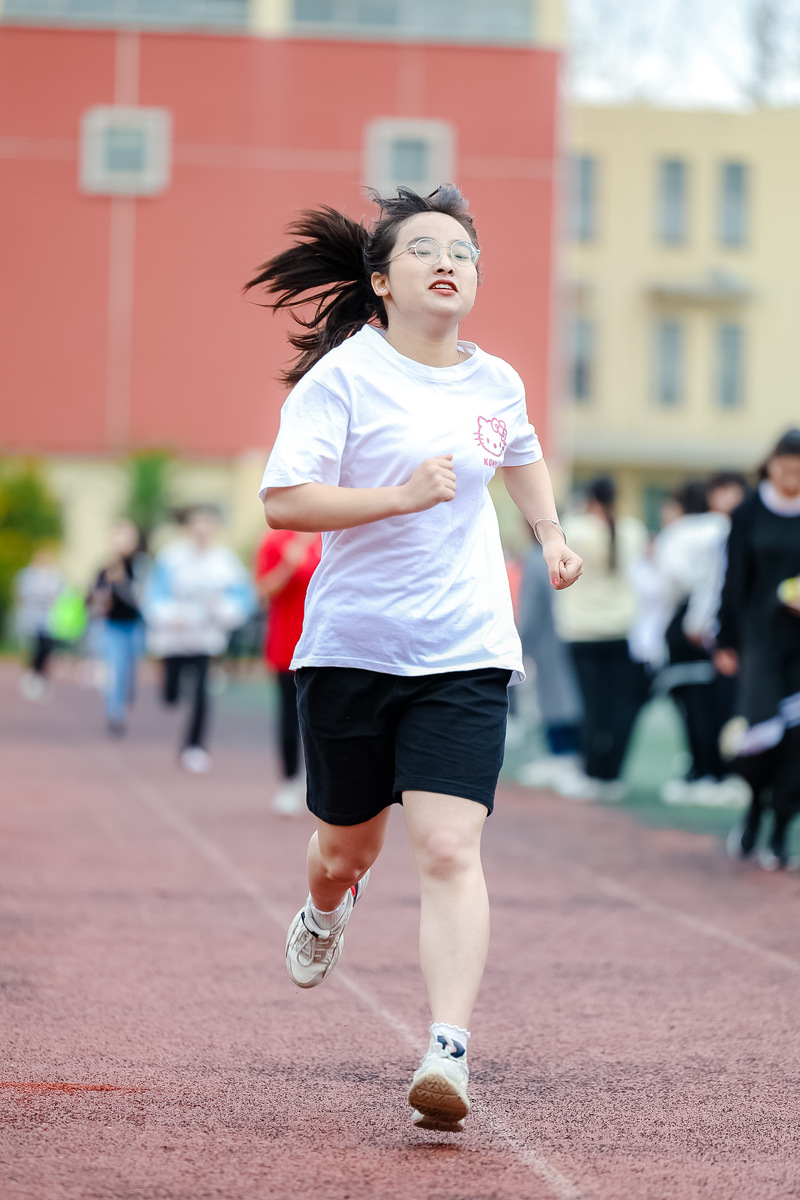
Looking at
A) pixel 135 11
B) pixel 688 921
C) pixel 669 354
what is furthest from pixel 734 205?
pixel 688 921

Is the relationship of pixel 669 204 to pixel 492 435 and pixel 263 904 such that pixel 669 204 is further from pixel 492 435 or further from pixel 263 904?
pixel 492 435

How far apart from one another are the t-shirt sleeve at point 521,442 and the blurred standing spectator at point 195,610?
28.6ft

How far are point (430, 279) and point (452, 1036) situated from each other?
5.73ft

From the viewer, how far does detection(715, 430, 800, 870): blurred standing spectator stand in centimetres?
805

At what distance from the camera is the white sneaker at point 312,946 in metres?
4.49

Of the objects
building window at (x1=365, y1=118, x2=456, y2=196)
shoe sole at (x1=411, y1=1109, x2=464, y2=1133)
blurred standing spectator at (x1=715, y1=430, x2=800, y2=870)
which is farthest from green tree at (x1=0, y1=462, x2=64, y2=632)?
shoe sole at (x1=411, y1=1109, x2=464, y2=1133)

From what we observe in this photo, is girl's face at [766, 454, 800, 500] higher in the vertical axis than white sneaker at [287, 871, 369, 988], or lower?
higher

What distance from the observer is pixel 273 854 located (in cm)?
849

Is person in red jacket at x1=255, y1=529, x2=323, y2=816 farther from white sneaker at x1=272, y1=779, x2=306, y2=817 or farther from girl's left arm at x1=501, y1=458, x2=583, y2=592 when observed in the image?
girl's left arm at x1=501, y1=458, x2=583, y2=592

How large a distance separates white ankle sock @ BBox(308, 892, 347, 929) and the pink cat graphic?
1.25m

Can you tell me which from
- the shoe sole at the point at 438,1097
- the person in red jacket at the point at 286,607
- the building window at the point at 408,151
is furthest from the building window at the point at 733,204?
the shoe sole at the point at 438,1097

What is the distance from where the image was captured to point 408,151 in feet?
111

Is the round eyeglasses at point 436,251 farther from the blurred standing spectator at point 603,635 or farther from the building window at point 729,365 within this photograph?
the building window at point 729,365

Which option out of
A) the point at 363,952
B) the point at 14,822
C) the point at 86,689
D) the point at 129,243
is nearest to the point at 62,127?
the point at 129,243
